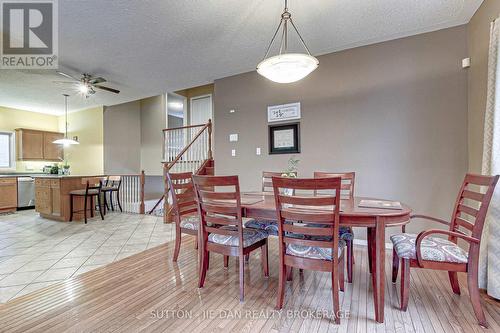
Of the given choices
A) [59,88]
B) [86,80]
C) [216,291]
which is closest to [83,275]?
[216,291]

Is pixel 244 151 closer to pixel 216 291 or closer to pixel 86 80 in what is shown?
pixel 216 291

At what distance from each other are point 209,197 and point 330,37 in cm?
251

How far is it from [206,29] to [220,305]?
2828 mm

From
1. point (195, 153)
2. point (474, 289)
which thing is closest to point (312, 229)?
point (474, 289)

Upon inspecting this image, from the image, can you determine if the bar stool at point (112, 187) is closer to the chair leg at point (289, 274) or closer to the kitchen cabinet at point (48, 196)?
the kitchen cabinet at point (48, 196)

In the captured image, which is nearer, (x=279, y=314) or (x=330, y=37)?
(x=279, y=314)

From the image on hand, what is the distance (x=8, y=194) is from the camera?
5613mm

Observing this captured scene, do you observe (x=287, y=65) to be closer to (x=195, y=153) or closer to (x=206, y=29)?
(x=206, y=29)

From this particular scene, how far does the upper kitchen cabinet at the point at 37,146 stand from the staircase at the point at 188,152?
3.31m

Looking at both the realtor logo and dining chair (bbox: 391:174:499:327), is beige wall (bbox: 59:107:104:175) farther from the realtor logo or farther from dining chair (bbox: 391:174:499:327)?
dining chair (bbox: 391:174:499:327)

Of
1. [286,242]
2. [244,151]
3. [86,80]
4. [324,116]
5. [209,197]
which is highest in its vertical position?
[86,80]

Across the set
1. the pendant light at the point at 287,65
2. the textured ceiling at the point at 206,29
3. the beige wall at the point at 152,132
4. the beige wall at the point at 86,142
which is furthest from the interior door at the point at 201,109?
the pendant light at the point at 287,65

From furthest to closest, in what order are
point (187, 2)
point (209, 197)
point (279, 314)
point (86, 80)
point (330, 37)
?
point (86, 80) → point (330, 37) → point (187, 2) → point (209, 197) → point (279, 314)

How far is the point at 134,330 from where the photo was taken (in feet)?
5.15
